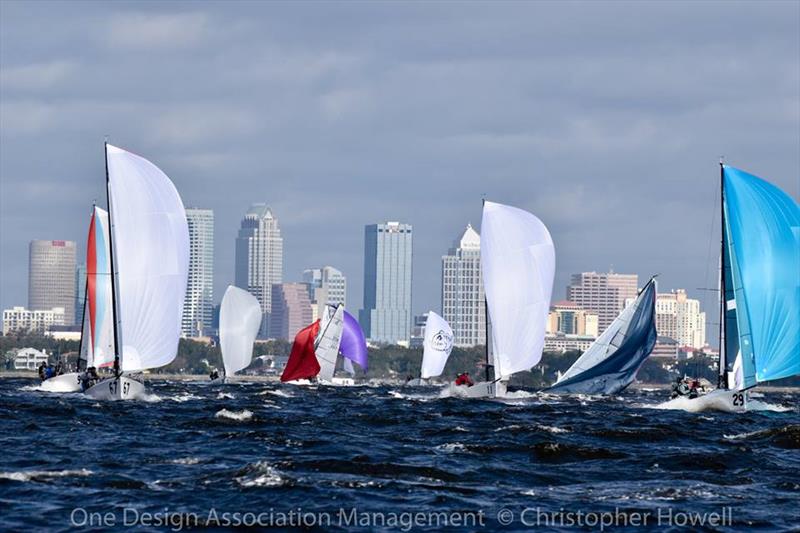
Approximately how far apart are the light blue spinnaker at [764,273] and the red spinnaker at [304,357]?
181ft

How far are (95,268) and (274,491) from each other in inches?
1733

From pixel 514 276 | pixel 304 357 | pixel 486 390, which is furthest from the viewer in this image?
pixel 304 357

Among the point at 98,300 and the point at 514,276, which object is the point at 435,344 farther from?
the point at 514,276

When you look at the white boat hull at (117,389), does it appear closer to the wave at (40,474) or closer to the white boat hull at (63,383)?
the white boat hull at (63,383)

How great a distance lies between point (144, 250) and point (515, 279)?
20.5 m

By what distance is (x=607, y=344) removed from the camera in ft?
244

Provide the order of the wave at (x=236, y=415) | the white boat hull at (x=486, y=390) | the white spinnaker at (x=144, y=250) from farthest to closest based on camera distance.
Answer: the white boat hull at (x=486, y=390)
the white spinnaker at (x=144, y=250)
the wave at (x=236, y=415)

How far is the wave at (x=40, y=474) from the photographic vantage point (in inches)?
1160

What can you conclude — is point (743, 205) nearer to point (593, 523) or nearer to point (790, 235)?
point (790, 235)

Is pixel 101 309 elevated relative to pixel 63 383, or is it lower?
elevated

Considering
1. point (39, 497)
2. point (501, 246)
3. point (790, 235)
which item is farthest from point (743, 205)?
point (39, 497)

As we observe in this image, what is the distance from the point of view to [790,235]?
55375 millimetres

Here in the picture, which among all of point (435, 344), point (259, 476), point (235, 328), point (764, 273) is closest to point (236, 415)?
point (259, 476)

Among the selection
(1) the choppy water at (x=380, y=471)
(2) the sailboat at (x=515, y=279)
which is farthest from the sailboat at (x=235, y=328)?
(1) the choppy water at (x=380, y=471)
